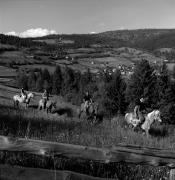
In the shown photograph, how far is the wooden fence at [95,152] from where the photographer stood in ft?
17.5

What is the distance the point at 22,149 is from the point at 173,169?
2.22 meters

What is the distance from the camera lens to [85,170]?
6145 mm

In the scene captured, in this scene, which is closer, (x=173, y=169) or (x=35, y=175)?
(x=35, y=175)

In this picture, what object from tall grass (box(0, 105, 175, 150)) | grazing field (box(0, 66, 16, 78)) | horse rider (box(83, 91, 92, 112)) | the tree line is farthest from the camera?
grazing field (box(0, 66, 16, 78))

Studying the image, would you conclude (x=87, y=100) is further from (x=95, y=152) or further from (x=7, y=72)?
(x=7, y=72)

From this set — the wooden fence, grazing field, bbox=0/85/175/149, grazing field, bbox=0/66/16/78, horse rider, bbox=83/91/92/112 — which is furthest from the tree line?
the wooden fence

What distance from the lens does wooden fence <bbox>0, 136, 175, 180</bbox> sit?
17.5 feet

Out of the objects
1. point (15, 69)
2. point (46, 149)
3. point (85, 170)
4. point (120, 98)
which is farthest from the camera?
point (15, 69)

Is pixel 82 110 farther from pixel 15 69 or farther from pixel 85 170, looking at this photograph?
pixel 15 69

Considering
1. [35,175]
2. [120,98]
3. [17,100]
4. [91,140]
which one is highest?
[35,175]

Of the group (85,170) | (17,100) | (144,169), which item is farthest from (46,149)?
(17,100)

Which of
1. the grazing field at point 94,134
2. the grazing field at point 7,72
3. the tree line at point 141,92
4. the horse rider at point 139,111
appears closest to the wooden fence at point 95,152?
the grazing field at point 94,134

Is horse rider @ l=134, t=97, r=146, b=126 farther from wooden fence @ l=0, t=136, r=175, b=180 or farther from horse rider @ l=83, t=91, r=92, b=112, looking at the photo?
Answer: wooden fence @ l=0, t=136, r=175, b=180

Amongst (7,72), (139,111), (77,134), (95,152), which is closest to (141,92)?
(139,111)
